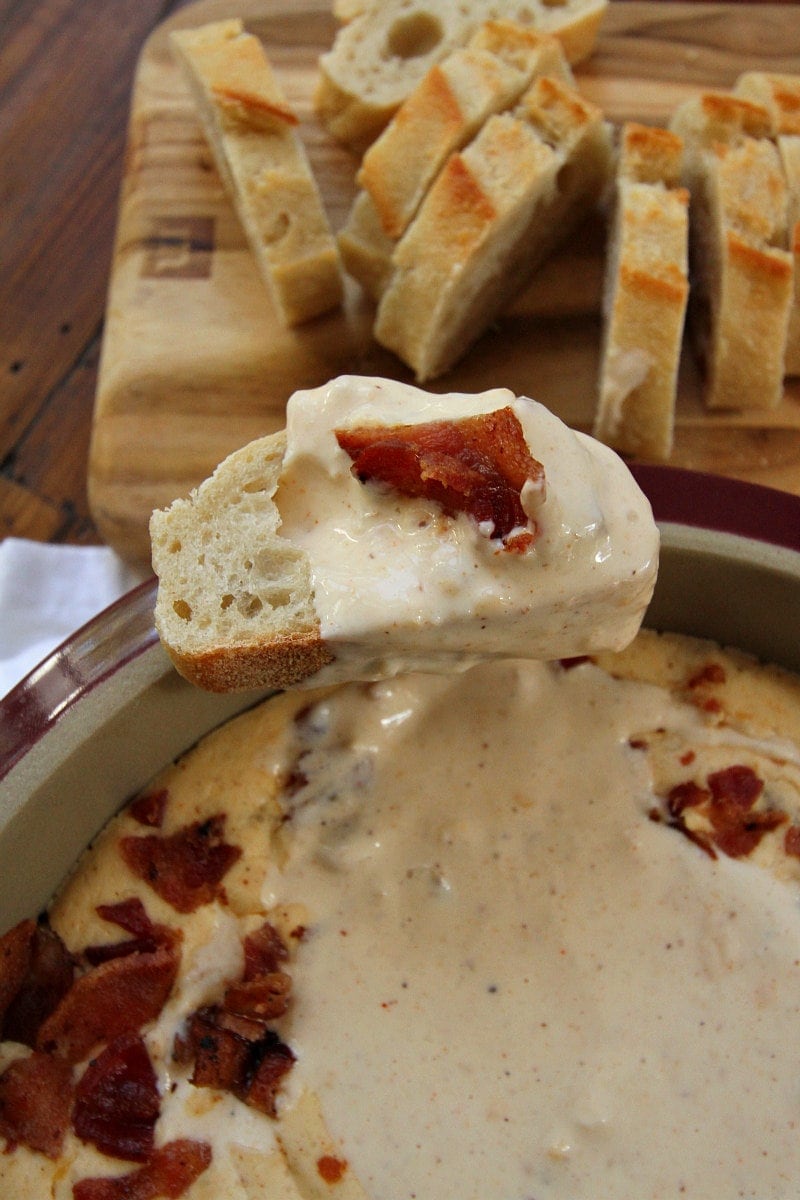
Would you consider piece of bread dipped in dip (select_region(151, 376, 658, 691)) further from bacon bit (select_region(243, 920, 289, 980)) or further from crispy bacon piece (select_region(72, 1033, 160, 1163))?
crispy bacon piece (select_region(72, 1033, 160, 1163))

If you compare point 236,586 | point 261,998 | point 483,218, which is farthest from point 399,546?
point 483,218

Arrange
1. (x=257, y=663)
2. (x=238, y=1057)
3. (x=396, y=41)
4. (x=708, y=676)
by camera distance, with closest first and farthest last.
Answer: (x=257, y=663)
(x=238, y=1057)
(x=708, y=676)
(x=396, y=41)

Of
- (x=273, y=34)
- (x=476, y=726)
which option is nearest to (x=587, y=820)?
(x=476, y=726)

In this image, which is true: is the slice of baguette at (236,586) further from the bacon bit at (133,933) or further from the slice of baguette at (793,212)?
the slice of baguette at (793,212)

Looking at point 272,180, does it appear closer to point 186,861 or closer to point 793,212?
point 793,212

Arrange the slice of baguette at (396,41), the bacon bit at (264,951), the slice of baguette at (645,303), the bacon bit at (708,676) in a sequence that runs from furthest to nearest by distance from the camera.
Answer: the slice of baguette at (396,41), the slice of baguette at (645,303), the bacon bit at (708,676), the bacon bit at (264,951)

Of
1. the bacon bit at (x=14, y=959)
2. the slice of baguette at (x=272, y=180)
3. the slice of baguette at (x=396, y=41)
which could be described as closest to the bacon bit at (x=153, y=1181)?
the bacon bit at (x=14, y=959)

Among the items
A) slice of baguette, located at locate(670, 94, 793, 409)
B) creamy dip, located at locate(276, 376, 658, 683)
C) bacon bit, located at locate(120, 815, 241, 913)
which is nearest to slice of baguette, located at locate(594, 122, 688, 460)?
slice of baguette, located at locate(670, 94, 793, 409)
